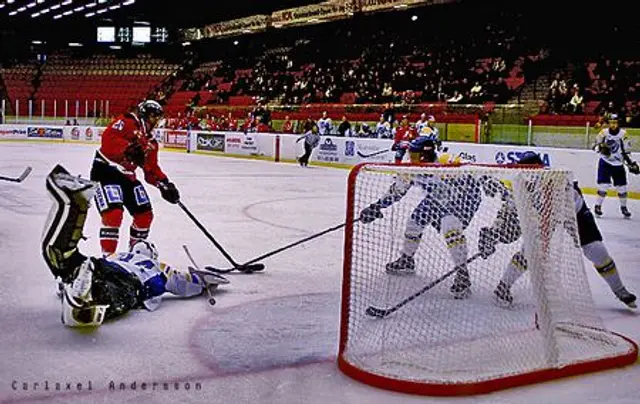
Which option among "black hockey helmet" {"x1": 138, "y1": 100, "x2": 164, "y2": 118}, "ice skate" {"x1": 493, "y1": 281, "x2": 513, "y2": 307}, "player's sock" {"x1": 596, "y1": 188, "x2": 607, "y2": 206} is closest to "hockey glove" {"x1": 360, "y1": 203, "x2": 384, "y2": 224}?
"ice skate" {"x1": 493, "y1": 281, "x2": 513, "y2": 307}

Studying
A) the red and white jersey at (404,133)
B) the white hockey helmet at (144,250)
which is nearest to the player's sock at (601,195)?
the red and white jersey at (404,133)

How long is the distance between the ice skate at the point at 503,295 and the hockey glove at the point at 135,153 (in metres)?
2.25

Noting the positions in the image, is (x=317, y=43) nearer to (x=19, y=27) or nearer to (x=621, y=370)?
(x=19, y=27)

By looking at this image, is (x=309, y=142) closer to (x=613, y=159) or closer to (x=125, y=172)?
(x=613, y=159)

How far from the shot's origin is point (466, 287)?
4602 mm

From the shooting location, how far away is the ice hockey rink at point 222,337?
10.7ft

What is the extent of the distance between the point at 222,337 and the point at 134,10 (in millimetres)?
33688

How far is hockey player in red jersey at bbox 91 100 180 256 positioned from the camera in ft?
16.8

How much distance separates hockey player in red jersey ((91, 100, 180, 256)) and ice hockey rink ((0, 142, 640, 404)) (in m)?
0.56

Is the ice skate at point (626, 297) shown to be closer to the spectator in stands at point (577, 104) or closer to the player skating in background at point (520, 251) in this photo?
the player skating in background at point (520, 251)

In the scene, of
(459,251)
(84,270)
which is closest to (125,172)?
(84,270)

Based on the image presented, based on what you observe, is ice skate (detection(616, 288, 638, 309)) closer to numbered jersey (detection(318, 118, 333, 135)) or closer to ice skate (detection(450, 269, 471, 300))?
ice skate (detection(450, 269, 471, 300))

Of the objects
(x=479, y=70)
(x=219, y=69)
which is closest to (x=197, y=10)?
(x=219, y=69)

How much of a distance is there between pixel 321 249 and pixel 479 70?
1644 centimetres
